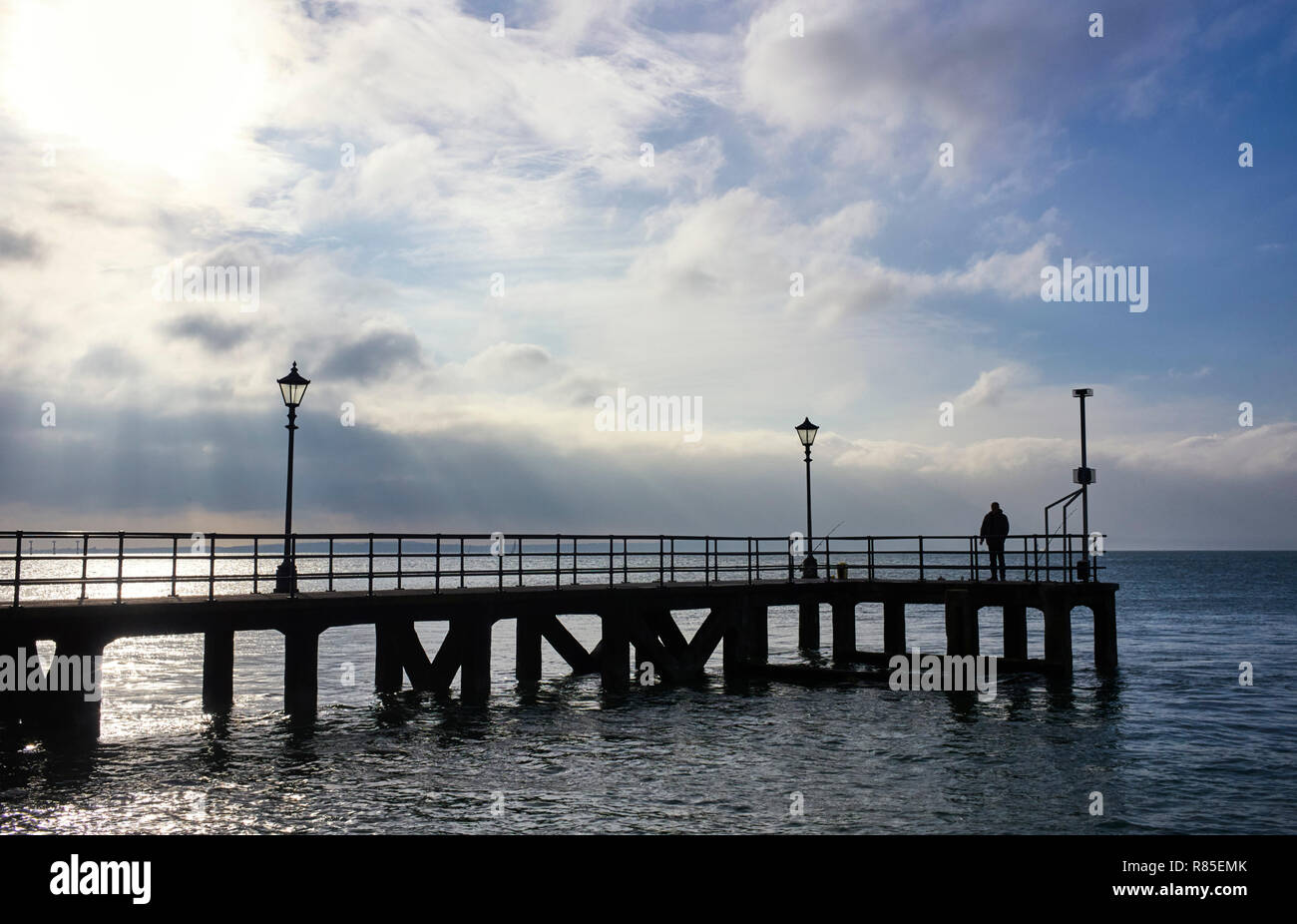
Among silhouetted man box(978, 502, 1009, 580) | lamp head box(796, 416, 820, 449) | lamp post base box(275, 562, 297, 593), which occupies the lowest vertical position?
lamp post base box(275, 562, 297, 593)

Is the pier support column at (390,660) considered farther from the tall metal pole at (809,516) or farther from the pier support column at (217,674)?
the tall metal pole at (809,516)

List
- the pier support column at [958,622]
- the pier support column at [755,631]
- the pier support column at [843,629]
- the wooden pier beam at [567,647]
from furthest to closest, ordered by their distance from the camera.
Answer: the pier support column at [843,629] < the pier support column at [755,631] < the pier support column at [958,622] < the wooden pier beam at [567,647]

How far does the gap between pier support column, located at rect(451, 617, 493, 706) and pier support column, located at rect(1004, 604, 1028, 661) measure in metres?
14.5

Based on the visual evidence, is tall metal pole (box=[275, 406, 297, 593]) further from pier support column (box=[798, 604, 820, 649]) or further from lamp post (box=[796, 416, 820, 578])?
pier support column (box=[798, 604, 820, 649])

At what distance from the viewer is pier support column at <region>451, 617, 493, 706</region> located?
22062mm

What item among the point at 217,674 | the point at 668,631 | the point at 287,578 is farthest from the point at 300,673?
the point at 668,631

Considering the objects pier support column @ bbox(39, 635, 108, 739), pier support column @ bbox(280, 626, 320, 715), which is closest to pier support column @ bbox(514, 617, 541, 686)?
pier support column @ bbox(280, 626, 320, 715)

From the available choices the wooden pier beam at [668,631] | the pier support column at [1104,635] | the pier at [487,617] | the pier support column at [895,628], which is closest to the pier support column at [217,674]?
the pier at [487,617]

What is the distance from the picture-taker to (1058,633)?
2664cm

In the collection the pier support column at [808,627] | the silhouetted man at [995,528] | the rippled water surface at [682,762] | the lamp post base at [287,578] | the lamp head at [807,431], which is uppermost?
the lamp head at [807,431]

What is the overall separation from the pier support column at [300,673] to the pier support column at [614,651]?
6892mm

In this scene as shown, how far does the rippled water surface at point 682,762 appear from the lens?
522 inches

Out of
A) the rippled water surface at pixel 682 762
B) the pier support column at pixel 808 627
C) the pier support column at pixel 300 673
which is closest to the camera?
the rippled water surface at pixel 682 762

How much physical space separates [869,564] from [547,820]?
59.2ft
